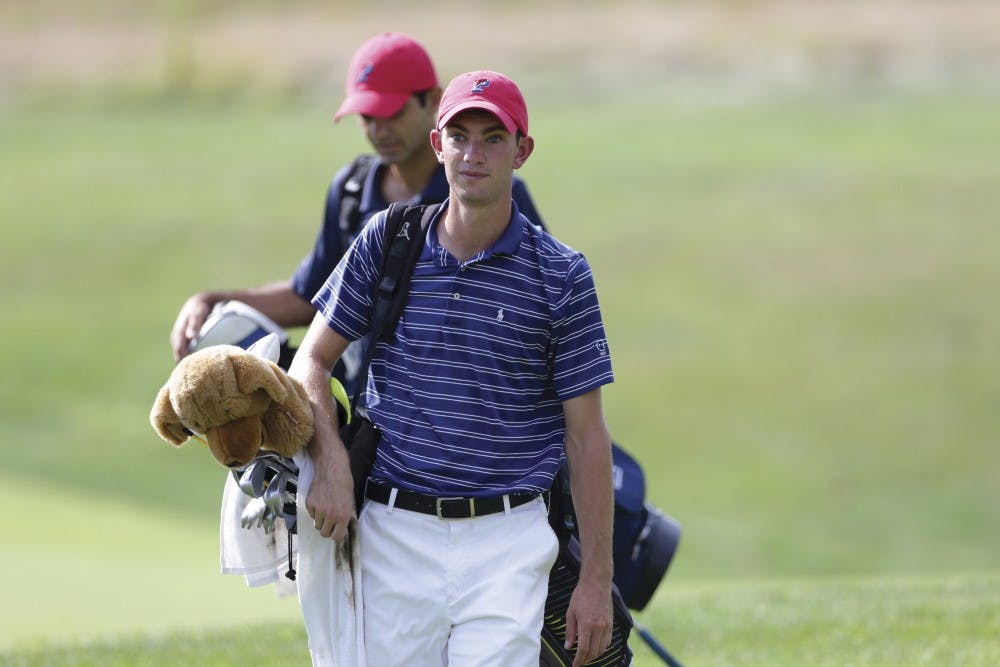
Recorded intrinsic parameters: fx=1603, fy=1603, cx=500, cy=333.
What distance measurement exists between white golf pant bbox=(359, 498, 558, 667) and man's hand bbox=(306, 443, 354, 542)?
0.13 metres

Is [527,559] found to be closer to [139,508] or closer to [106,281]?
[139,508]

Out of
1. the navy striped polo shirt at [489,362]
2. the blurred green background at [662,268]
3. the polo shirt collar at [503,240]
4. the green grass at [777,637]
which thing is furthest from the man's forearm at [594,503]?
the blurred green background at [662,268]

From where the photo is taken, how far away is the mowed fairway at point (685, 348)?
8312 mm

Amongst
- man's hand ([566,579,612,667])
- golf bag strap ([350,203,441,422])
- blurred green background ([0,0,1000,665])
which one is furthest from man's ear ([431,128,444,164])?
blurred green background ([0,0,1000,665])

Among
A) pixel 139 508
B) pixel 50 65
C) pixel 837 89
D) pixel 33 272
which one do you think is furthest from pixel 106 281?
pixel 837 89

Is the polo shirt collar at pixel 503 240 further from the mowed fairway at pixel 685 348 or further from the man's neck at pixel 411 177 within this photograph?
the mowed fairway at pixel 685 348

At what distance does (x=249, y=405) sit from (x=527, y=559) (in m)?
0.75

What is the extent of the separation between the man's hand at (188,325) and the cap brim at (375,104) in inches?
32.1

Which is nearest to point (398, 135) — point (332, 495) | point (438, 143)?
point (438, 143)

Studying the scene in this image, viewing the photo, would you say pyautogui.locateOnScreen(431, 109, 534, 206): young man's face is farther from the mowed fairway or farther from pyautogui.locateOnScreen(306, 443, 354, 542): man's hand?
the mowed fairway

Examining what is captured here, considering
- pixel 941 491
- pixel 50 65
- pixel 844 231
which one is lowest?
pixel 941 491

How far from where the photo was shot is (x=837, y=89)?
83.8 feet

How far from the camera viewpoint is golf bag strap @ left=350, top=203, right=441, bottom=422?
148 inches

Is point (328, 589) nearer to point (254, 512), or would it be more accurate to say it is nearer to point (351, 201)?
point (254, 512)
